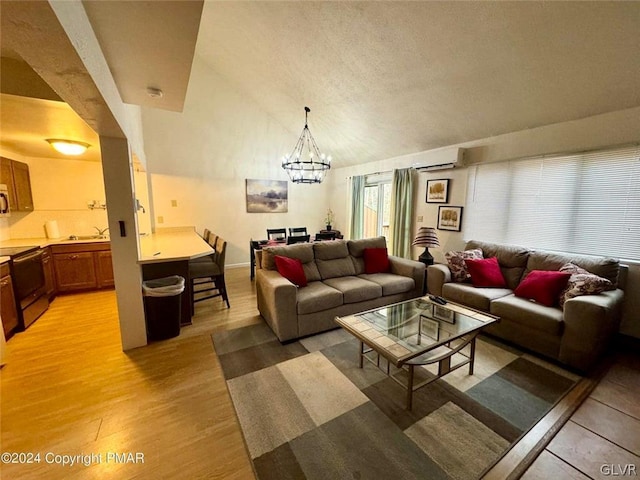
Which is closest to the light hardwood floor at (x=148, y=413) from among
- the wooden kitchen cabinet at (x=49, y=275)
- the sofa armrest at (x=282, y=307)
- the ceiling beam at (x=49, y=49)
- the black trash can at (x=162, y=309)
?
the black trash can at (x=162, y=309)

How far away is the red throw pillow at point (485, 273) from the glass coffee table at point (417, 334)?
2.71 ft

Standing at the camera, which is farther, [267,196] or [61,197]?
[267,196]

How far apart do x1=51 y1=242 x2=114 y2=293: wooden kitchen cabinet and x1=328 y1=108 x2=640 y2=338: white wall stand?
17.1ft

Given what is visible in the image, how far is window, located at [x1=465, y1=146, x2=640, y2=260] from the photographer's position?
2.58 metres

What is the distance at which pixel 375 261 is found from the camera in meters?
3.63

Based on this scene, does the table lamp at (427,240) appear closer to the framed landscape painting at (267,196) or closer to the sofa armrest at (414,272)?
the sofa armrest at (414,272)

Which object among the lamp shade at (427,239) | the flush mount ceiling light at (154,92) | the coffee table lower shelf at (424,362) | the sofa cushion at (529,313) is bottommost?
the coffee table lower shelf at (424,362)

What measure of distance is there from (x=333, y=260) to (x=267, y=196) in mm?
3062

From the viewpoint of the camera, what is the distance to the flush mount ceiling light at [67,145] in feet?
9.64

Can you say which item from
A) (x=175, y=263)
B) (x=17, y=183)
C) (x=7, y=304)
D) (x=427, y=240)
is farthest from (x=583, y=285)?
(x=17, y=183)

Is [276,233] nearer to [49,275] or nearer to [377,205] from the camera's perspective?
[377,205]

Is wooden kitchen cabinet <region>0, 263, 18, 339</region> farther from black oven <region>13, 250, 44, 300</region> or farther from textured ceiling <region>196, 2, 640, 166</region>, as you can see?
textured ceiling <region>196, 2, 640, 166</region>

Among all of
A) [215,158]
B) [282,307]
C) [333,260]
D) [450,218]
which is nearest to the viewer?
[282,307]

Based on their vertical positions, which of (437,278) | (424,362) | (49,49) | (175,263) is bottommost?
(424,362)
